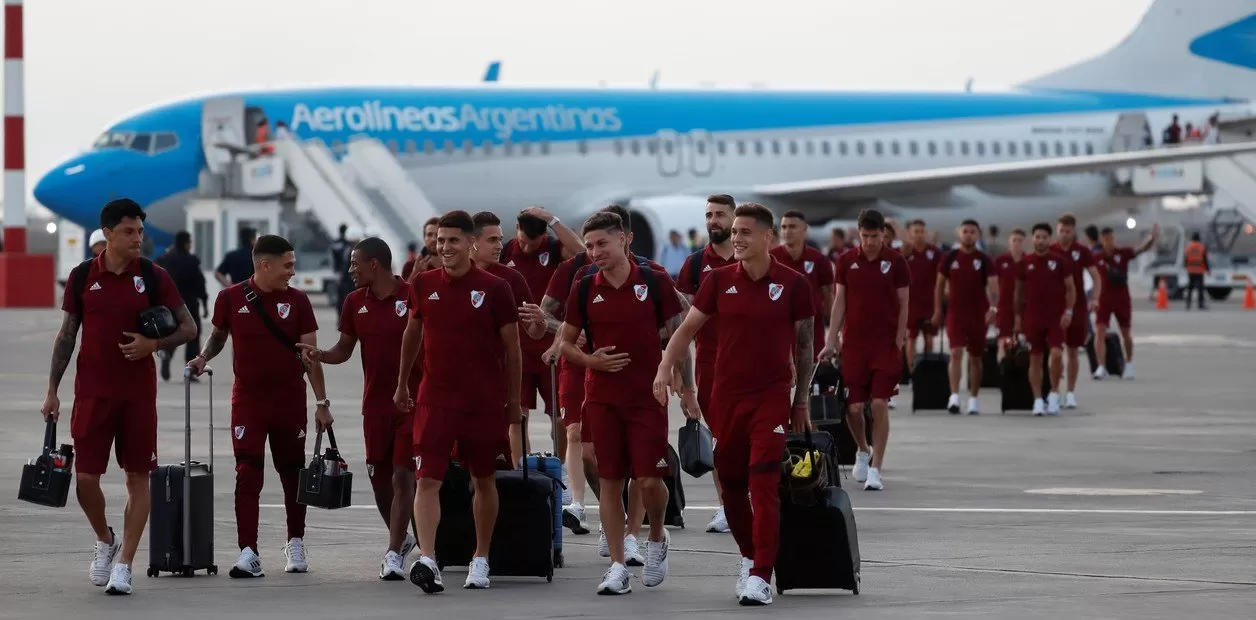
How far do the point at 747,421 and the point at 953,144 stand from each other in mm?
33323

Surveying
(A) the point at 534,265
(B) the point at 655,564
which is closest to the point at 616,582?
(B) the point at 655,564

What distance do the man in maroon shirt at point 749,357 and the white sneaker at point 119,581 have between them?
7.72 ft

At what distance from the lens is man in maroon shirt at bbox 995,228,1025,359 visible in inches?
758

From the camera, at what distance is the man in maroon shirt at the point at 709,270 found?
35.4 ft

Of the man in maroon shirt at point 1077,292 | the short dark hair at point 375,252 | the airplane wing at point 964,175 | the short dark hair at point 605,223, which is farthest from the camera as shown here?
the airplane wing at point 964,175

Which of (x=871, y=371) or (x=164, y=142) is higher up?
(x=164, y=142)

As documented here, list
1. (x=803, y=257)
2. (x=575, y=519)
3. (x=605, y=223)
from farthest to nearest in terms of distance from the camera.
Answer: (x=803, y=257) < (x=575, y=519) < (x=605, y=223)

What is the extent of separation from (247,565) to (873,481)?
4941mm

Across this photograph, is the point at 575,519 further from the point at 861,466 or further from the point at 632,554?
the point at 861,466

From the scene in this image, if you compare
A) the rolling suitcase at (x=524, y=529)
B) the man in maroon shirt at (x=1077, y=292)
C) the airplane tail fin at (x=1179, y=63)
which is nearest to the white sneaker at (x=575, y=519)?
the rolling suitcase at (x=524, y=529)

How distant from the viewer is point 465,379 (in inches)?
362

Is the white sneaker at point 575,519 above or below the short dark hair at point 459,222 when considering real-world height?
below

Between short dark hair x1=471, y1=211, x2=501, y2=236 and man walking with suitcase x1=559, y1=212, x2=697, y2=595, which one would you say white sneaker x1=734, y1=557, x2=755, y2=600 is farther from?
short dark hair x1=471, y1=211, x2=501, y2=236

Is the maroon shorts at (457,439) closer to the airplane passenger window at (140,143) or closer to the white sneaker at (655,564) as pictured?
the white sneaker at (655,564)
